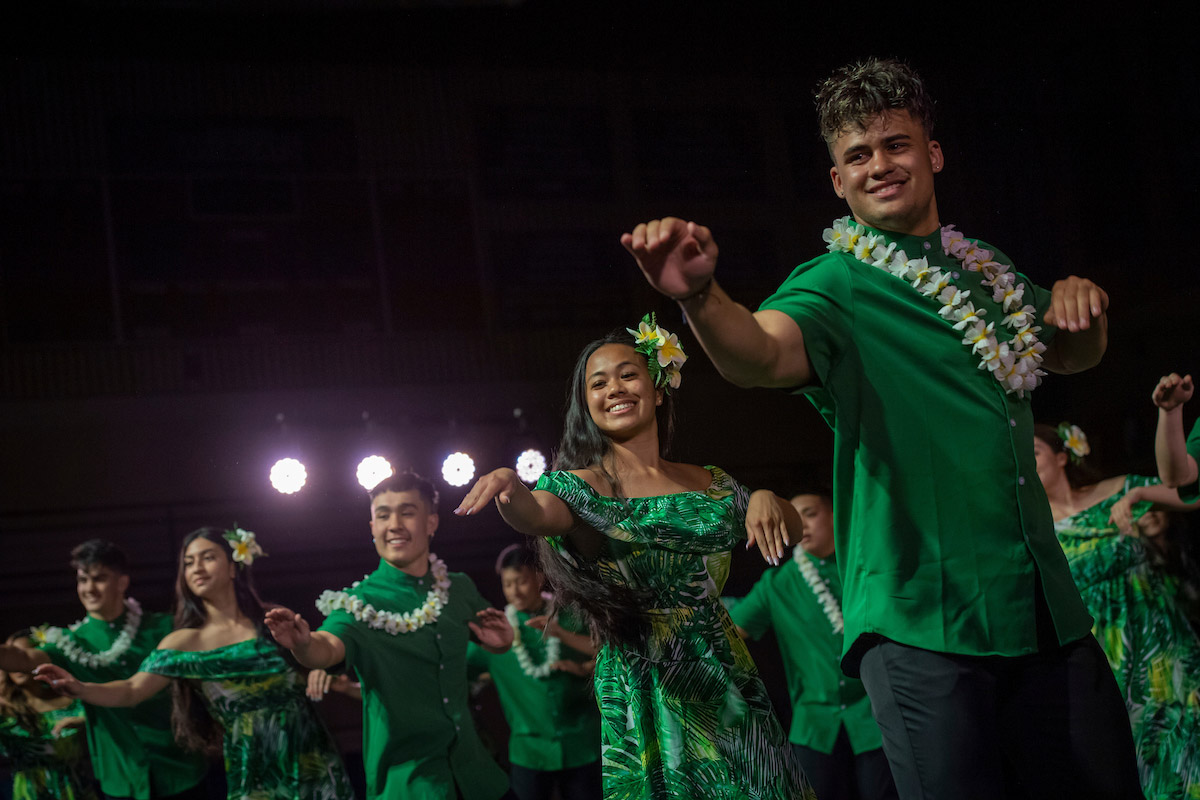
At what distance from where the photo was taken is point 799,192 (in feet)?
26.5

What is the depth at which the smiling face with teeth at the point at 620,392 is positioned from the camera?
10.0 ft

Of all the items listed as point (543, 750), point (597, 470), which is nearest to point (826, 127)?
point (597, 470)

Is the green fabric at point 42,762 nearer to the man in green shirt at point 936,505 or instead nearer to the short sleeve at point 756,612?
the short sleeve at point 756,612

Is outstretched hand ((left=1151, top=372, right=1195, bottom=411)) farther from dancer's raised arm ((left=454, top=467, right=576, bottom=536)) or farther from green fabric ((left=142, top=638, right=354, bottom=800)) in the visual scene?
green fabric ((left=142, top=638, right=354, bottom=800))

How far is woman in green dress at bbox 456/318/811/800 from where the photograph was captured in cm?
263

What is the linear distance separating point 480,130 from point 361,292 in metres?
1.48

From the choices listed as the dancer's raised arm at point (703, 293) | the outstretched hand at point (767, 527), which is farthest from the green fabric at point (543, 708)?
the dancer's raised arm at point (703, 293)

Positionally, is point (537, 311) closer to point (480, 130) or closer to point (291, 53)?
point (480, 130)

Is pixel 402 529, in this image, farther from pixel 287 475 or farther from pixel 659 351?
pixel 287 475

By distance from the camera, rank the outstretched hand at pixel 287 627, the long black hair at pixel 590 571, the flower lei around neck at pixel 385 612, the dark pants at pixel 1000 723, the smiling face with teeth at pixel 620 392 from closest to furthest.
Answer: the dark pants at pixel 1000 723
the long black hair at pixel 590 571
the smiling face with teeth at pixel 620 392
the outstretched hand at pixel 287 627
the flower lei around neck at pixel 385 612

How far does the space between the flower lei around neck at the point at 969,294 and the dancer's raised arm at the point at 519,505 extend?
822 mm

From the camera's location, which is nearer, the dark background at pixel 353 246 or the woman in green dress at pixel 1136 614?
the woman in green dress at pixel 1136 614

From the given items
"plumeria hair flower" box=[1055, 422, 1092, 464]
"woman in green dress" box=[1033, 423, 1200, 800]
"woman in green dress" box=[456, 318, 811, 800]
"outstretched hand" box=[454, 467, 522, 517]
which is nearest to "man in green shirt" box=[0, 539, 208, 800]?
"woman in green dress" box=[456, 318, 811, 800]

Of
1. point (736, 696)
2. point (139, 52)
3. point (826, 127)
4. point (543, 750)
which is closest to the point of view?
point (826, 127)
